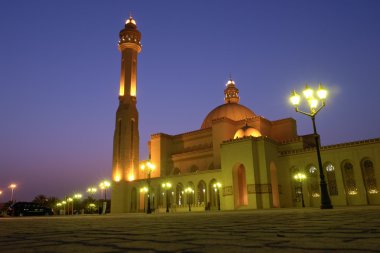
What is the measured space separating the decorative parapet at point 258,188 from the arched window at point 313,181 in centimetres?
404

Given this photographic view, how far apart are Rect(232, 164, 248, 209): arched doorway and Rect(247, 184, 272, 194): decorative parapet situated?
201cm

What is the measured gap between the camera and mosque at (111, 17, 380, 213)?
28.4 m

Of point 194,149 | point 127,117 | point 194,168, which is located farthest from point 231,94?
point 127,117

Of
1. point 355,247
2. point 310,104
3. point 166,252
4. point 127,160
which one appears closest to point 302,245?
point 355,247

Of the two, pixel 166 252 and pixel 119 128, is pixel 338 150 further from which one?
pixel 166 252

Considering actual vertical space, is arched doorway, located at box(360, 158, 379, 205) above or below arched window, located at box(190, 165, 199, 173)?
below

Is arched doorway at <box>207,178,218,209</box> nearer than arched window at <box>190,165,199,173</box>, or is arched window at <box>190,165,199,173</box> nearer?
arched doorway at <box>207,178,218,209</box>

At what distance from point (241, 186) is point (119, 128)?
61.5ft

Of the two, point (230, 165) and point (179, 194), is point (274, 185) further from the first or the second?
point (179, 194)

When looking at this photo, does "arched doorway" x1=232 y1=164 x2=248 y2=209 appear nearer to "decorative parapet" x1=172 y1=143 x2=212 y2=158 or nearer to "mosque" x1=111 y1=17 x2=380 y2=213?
"mosque" x1=111 y1=17 x2=380 y2=213

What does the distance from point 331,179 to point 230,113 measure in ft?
61.0

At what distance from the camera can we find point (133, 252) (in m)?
2.26

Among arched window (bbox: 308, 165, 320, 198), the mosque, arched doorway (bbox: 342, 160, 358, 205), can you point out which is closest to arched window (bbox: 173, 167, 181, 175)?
the mosque

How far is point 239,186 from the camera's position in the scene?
3362 centimetres
